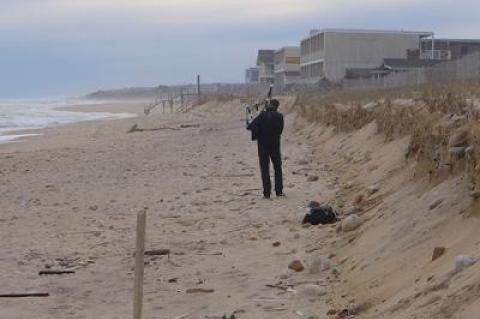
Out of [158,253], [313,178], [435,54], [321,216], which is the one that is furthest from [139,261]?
[435,54]

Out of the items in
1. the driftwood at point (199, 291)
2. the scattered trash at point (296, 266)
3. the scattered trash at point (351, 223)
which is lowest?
the driftwood at point (199, 291)

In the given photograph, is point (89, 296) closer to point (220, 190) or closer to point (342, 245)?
point (342, 245)

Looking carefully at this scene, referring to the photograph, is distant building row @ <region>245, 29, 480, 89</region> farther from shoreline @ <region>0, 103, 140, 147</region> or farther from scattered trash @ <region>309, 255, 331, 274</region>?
scattered trash @ <region>309, 255, 331, 274</region>

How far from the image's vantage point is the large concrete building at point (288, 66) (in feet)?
339

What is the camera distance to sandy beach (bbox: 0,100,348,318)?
652cm

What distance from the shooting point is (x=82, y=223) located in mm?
10656

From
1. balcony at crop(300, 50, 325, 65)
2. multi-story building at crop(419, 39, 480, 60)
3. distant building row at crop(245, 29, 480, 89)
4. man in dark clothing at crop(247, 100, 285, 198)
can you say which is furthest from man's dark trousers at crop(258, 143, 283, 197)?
balcony at crop(300, 50, 325, 65)

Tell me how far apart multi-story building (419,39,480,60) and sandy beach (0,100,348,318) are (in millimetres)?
66413

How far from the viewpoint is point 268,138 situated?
1202 centimetres

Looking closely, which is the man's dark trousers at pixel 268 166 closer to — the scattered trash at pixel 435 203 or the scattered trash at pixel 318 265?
the scattered trash at pixel 318 265

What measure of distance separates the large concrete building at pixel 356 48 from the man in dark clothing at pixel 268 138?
70593 mm

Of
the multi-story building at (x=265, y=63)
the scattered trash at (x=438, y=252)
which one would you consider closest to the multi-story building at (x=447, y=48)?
the multi-story building at (x=265, y=63)

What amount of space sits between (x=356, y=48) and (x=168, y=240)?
255ft

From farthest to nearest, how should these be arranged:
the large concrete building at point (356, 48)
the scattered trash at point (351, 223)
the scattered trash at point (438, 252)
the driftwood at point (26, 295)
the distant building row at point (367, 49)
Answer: the large concrete building at point (356, 48), the distant building row at point (367, 49), the scattered trash at point (351, 223), the driftwood at point (26, 295), the scattered trash at point (438, 252)
